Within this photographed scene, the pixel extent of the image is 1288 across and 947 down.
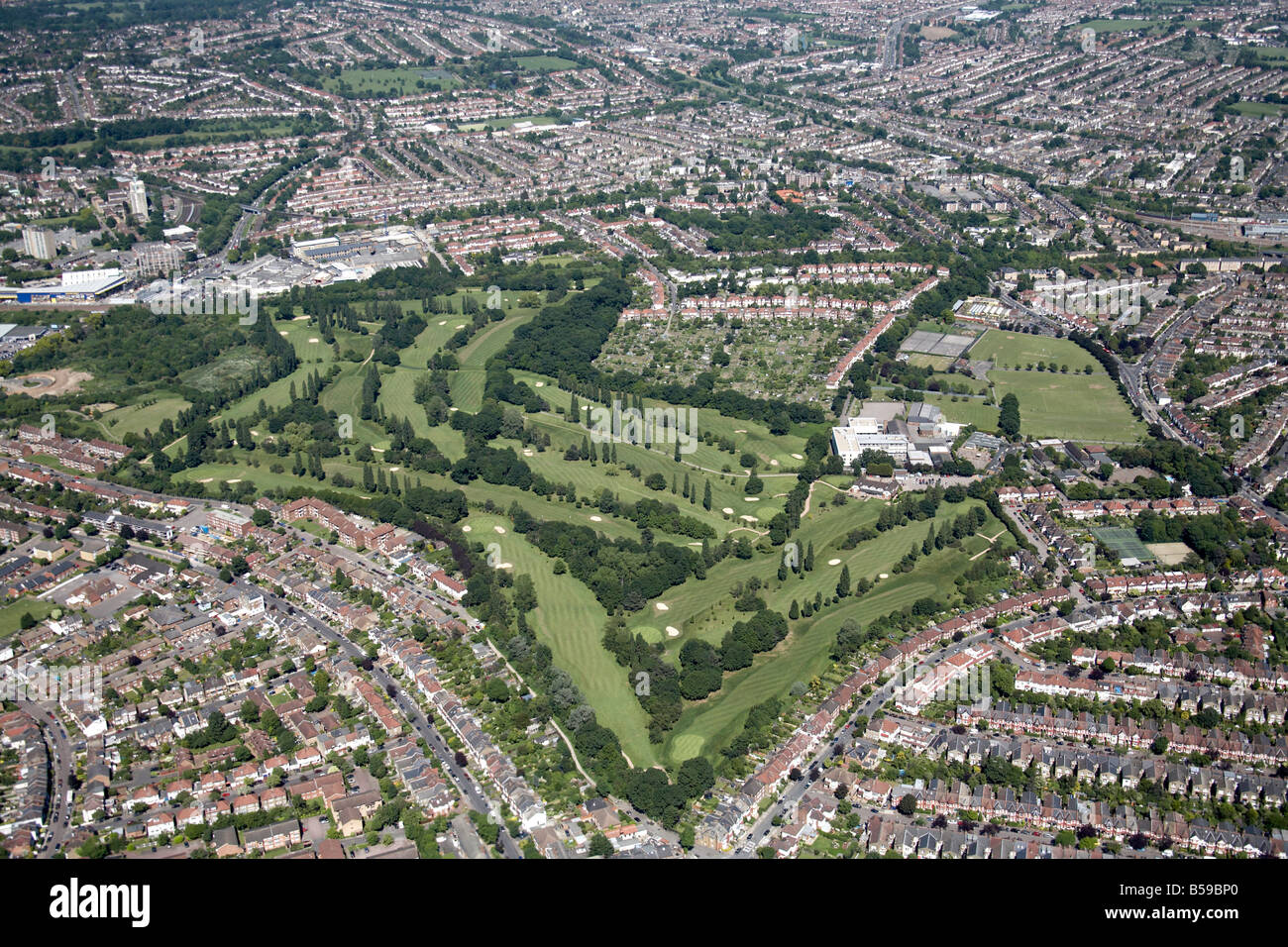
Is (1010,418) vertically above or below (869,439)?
above

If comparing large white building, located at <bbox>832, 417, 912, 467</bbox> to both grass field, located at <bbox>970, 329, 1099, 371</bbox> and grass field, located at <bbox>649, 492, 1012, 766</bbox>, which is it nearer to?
grass field, located at <bbox>649, 492, 1012, 766</bbox>

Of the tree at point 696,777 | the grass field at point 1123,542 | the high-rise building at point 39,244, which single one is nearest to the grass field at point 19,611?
the tree at point 696,777

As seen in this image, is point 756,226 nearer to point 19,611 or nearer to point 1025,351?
point 1025,351

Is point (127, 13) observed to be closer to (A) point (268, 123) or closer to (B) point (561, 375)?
(A) point (268, 123)

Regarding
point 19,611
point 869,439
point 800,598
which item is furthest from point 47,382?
point 800,598

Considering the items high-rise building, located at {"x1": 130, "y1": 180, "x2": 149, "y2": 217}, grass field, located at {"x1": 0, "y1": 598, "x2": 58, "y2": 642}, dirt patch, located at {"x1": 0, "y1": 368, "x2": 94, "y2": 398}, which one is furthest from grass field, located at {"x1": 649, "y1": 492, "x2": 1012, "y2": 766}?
high-rise building, located at {"x1": 130, "y1": 180, "x2": 149, "y2": 217}
